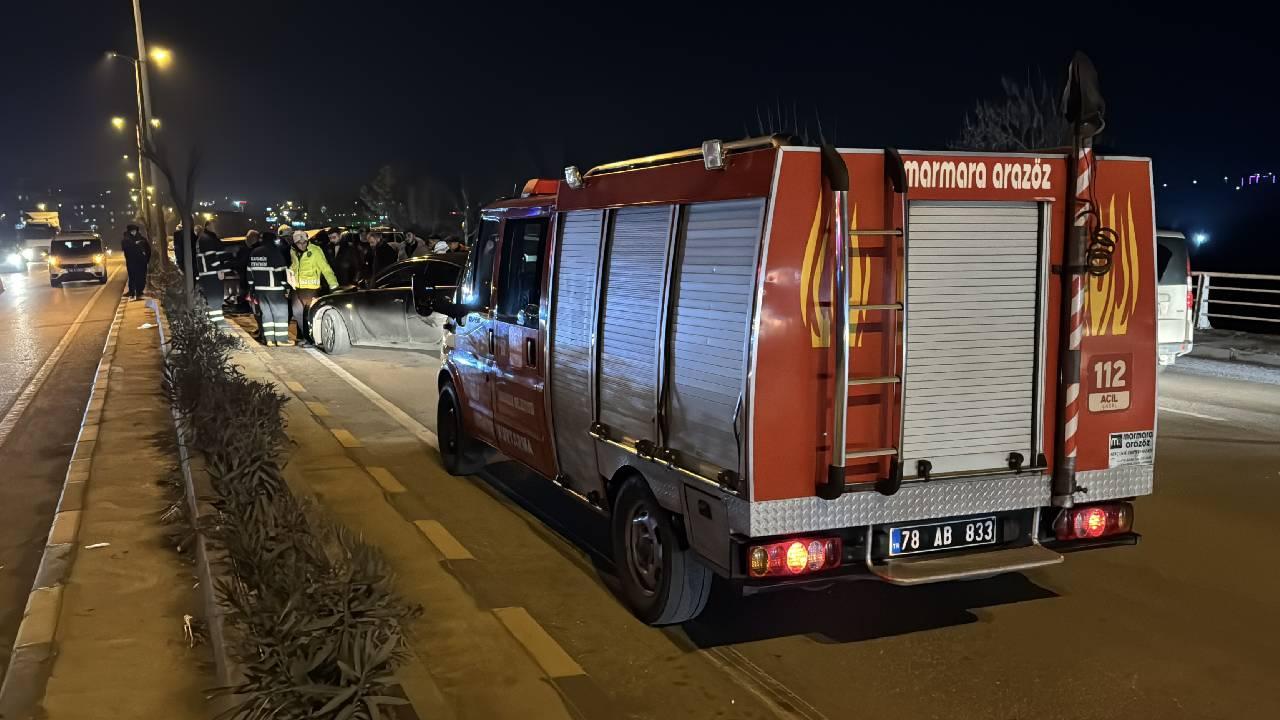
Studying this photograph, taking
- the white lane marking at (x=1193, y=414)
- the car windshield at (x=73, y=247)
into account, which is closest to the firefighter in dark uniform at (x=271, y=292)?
the white lane marking at (x=1193, y=414)

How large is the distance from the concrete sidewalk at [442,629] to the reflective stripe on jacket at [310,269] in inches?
347

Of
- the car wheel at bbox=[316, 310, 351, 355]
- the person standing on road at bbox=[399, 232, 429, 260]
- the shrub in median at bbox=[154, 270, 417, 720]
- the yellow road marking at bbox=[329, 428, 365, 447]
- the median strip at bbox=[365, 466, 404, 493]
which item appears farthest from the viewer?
the person standing on road at bbox=[399, 232, 429, 260]

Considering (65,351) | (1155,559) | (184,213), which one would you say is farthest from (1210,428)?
(65,351)

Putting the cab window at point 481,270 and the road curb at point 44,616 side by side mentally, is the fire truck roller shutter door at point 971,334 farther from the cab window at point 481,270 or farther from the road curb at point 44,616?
the road curb at point 44,616

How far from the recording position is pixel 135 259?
2686cm

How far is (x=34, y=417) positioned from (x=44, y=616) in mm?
7298

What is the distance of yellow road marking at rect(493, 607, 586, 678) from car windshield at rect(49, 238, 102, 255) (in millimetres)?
37164

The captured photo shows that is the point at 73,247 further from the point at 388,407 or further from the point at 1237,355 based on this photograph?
the point at 1237,355

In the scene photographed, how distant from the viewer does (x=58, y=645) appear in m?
4.83

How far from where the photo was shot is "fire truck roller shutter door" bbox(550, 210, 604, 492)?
5.91 meters

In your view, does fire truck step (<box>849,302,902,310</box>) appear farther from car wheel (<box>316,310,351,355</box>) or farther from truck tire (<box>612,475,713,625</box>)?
car wheel (<box>316,310,351,355</box>)

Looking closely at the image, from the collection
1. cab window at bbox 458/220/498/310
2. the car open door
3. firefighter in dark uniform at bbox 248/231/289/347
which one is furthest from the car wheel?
the car open door

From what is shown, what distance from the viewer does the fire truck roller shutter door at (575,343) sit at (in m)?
5.91

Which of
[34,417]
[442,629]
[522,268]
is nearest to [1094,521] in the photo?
[442,629]
